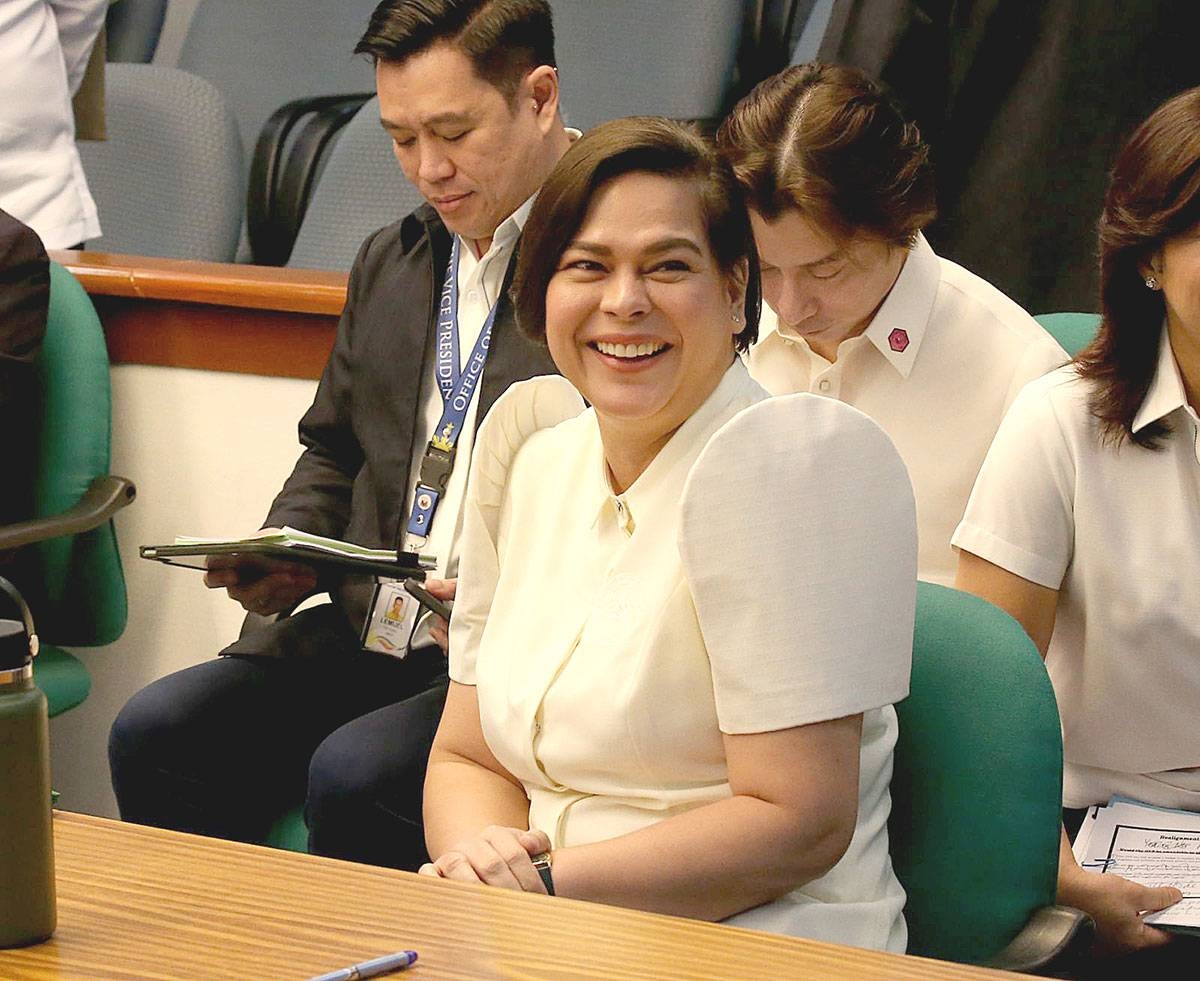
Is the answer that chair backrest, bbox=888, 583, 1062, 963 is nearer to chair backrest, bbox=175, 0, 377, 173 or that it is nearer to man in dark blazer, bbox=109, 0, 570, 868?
man in dark blazer, bbox=109, 0, 570, 868

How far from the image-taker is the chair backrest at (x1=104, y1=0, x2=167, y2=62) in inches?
186

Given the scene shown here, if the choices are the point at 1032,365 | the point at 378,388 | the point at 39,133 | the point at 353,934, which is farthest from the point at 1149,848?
the point at 39,133

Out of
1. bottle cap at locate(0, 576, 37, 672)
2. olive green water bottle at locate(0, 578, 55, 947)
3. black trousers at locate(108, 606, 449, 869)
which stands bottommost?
black trousers at locate(108, 606, 449, 869)

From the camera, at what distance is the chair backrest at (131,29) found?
4.73 meters

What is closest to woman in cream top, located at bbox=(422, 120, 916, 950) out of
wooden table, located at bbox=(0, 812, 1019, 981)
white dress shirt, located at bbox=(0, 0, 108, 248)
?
wooden table, located at bbox=(0, 812, 1019, 981)

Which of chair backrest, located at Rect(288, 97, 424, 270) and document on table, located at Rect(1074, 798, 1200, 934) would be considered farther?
chair backrest, located at Rect(288, 97, 424, 270)

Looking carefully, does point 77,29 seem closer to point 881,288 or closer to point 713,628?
point 881,288

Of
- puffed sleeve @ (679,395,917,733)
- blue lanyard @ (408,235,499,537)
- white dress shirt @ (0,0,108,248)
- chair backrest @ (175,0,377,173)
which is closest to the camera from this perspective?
puffed sleeve @ (679,395,917,733)

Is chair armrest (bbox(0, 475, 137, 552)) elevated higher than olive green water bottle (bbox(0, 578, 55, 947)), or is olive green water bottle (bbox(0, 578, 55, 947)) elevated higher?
olive green water bottle (bbox(0, 578, 55, 947))

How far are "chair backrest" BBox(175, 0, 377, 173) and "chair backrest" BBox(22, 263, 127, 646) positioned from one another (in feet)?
5.51

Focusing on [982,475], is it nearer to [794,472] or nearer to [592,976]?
[794,472]

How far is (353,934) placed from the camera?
977mm

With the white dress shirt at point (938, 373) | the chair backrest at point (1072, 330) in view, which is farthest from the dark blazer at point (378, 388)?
the chair backrest at point (1072, 330)

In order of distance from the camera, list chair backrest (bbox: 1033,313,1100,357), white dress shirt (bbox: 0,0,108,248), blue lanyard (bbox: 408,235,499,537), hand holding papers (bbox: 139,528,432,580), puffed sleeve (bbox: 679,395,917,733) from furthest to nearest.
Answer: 1. white dress shirt (bbox: 0,0,108,248)
2. blue lanyard (bbox: 408,235,499,537)
3. chair backrest (bbox: 1033,313,1100,357)
4. hand holding papers (bbox: 139,528,432,580)
5. puffed sleeve (bbox: 679,395,917,733)
